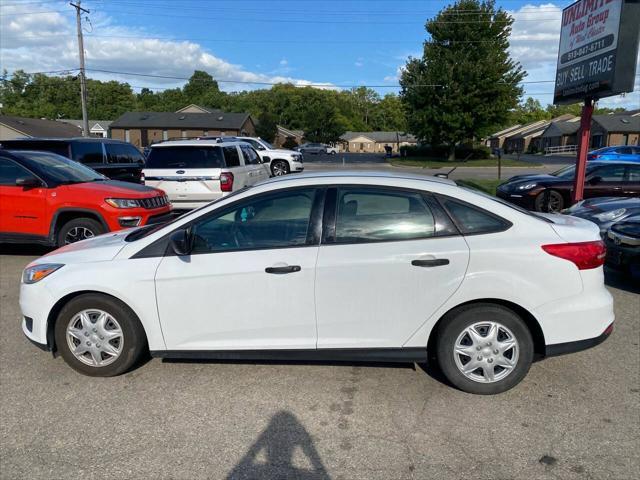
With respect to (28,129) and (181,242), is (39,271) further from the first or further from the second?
(28,129)

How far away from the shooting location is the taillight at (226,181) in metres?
9.64

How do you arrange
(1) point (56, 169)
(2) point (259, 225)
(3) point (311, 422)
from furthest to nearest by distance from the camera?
(1) point (56, 169)
(2) point (259, 225)
(3) point (311, 422)

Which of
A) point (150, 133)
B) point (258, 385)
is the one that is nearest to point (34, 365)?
point (258, 385)

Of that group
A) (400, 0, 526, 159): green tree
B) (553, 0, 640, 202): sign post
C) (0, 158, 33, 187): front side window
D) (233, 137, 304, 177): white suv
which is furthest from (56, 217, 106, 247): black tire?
(400, 0, 526, 159): green tree

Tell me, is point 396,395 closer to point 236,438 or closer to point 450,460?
point 450,460

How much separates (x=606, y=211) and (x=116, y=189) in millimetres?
7635

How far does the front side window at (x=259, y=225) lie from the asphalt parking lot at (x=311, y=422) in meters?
1.12

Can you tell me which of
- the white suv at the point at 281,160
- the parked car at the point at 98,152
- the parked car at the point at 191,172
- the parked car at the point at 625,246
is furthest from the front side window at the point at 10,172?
the white suv at the point at 281,160

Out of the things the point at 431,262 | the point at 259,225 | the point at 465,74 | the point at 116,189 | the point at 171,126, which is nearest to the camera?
the point at 431,262

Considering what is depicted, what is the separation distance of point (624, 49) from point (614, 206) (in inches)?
144

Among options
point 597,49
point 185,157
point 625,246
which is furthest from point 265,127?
point 625,246

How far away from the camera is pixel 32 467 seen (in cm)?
281

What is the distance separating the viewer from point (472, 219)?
3594 mm

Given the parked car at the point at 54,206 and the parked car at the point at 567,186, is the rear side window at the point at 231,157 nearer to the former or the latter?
the parked car at the point at 54,206
